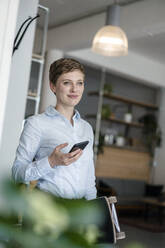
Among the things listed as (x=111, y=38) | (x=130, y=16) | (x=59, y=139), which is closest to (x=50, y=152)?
(x=59, y=139)

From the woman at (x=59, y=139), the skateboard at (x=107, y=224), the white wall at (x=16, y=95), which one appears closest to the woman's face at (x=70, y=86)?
the woman at (x=59, y=139)

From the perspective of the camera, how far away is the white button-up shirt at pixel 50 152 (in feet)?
4.26

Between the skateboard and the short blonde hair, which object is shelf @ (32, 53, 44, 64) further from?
the skateboard

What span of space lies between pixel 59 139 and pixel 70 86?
0.70 feet

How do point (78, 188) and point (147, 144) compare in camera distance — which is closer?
point (78, 188)

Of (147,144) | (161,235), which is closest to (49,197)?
(161,235)

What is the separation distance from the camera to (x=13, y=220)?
42 cm

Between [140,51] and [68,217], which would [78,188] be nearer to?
[68,217]

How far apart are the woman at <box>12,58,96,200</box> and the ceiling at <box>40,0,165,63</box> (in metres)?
3.81

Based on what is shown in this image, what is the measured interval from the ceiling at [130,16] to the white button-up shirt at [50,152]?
3.82m

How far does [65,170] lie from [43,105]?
5.23 m

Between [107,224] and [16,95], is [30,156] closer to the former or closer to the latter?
[107,224]

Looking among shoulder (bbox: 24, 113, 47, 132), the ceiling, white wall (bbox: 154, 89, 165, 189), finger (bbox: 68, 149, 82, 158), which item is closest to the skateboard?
finger (bbox: 68, 149, 82, 158)

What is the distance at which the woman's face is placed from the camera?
1393 mm
